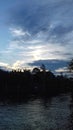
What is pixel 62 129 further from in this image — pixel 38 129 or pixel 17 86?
pixel 17 86

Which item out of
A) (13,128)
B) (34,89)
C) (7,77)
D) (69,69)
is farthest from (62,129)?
(34,89)

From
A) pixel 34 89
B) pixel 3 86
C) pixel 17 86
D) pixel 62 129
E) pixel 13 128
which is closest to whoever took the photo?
pixel 62 129

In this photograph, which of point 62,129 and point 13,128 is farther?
point 13,128

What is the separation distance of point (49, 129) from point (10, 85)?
14137 cm

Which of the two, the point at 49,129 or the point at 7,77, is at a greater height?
the point at 7,77

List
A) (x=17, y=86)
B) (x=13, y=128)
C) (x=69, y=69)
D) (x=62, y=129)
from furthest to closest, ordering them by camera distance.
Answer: (x=17, y=86) < (x=69, y=69) < (x=13, y=128) < (x=62, y=129)

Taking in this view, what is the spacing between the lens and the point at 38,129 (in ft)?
117

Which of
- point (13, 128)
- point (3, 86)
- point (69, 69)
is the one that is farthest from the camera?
point (3, 86)

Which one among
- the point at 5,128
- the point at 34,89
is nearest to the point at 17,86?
the point at 34,89

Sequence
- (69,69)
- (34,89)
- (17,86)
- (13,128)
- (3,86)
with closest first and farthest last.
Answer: (13,128) < (69,69) < (3,86) < (17,86) < (34,89)

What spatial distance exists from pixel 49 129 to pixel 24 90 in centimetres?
14569

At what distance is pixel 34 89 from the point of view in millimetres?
189625

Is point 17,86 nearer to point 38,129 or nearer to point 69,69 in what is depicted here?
point 69,69

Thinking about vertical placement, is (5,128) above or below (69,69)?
below
